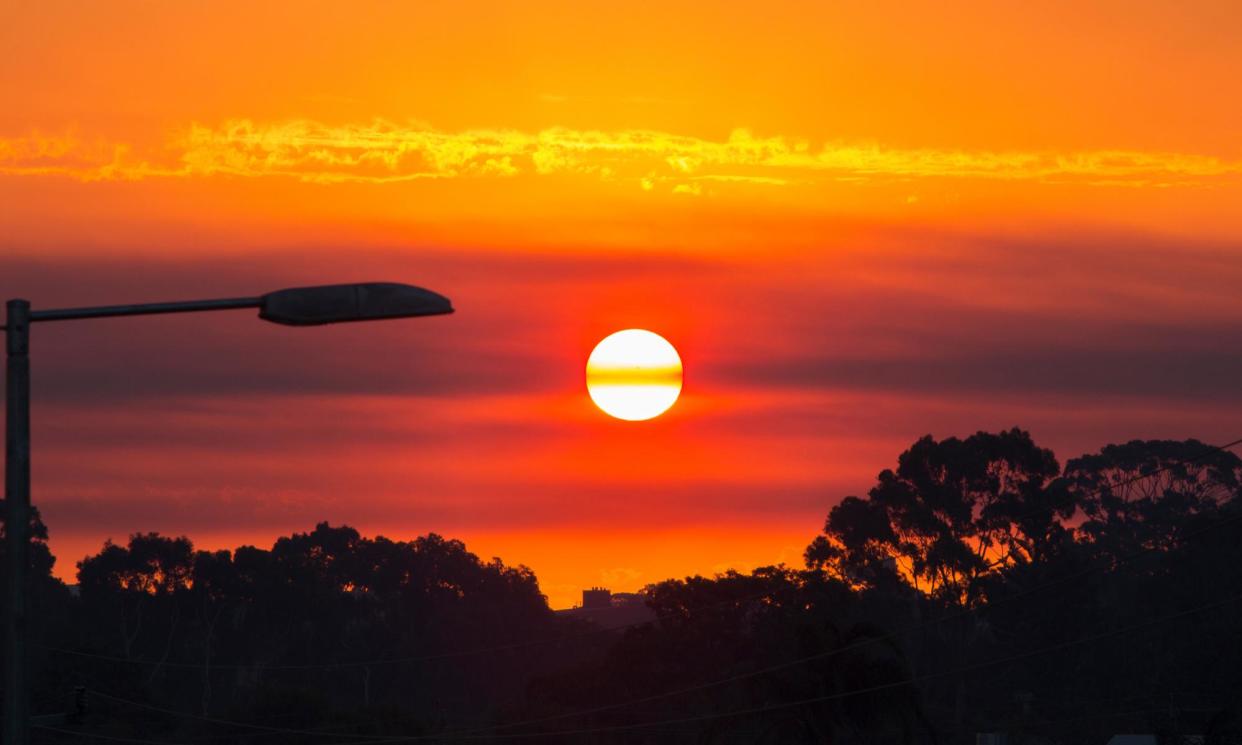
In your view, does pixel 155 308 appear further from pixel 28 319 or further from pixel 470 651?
pixel 470 651

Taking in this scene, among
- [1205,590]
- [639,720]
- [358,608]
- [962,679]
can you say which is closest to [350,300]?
[639,720]

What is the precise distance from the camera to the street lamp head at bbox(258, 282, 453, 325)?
14.7m

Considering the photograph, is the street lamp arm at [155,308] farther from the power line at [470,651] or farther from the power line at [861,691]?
the power line at [470,651]

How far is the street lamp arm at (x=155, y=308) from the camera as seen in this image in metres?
14.6

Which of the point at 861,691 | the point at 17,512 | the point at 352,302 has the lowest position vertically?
the point at 17,512

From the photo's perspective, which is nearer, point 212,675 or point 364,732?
point 364,732

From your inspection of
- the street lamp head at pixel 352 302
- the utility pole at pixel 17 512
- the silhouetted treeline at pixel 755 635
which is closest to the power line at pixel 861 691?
the silhouetted treeline at pixel 755 635

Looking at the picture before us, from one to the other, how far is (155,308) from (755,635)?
100 meters

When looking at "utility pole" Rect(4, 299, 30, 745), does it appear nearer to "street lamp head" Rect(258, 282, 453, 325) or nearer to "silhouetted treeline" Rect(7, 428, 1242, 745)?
"street lamp head" Rect(258, 282, 453, 325)

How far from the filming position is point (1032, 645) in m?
134

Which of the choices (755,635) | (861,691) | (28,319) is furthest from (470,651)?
(28,319)

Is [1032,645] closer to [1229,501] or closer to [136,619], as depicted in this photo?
[1229,501]

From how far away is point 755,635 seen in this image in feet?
372

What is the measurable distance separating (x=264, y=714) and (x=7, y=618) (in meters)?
95.4
